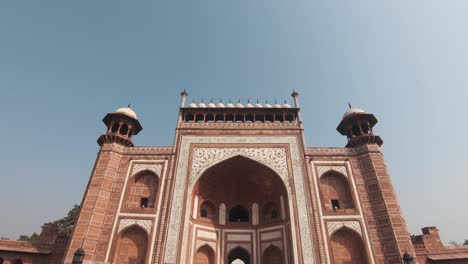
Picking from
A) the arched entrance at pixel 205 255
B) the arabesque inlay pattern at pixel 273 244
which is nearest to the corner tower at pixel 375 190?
the arabesque inlay pattern at pixel 273 244

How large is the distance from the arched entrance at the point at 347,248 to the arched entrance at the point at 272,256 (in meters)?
3.36

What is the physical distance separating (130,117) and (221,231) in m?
9.78

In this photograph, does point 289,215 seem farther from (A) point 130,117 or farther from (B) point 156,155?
(A) point 130,117

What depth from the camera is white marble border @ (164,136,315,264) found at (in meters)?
14.1

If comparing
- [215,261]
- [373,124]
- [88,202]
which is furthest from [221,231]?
[373,124]

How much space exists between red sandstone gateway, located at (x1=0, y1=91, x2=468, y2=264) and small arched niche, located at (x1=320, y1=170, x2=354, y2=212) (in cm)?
6

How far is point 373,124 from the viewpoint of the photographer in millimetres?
18516

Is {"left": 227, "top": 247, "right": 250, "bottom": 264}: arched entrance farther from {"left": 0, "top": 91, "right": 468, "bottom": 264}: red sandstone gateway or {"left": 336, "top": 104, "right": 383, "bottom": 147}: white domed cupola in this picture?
{"left": 336, "top": 104, "right": 383, "bottom": 147}: white domed cupola

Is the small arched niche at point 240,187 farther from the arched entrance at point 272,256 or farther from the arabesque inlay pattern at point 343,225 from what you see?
the arabesque inlay pattern at point 343,225

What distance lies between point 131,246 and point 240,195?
7842mm

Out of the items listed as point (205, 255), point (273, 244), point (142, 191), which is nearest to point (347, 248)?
point (273, 244)

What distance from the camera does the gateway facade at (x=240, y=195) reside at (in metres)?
14.2

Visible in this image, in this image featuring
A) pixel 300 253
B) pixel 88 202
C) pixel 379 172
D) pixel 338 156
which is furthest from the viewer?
pixel 338 156

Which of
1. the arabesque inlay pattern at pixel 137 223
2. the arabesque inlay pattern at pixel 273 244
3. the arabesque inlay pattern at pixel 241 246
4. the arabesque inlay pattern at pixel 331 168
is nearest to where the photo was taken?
the arabesque inlay pattern at pixel 137 223
